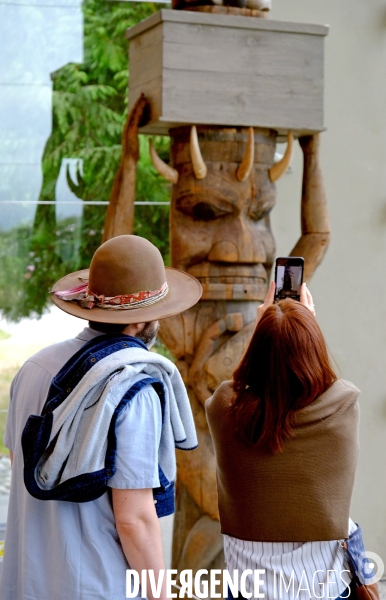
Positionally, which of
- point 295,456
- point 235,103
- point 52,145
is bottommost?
point 295,456

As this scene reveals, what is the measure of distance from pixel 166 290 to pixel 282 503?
61 cm

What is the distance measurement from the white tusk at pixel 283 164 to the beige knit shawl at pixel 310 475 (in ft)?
6.29

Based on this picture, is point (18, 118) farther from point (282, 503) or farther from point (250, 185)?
point (282, 503)

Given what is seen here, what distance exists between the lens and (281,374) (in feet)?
6.68

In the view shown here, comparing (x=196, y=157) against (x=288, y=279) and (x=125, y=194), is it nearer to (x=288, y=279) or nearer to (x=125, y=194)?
(x=125, y=194)

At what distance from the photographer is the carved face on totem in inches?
147

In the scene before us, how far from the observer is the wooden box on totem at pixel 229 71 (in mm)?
3572

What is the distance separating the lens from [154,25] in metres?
3.64

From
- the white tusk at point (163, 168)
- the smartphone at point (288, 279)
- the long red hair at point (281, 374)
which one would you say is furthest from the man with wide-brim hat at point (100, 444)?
the white tusk at point (163, 168)

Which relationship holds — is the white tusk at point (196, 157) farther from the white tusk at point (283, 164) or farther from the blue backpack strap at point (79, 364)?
the blue backpack strap at point (79, 364)

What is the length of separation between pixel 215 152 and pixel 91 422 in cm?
220

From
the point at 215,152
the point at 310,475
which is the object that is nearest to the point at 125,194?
the point at 215,152

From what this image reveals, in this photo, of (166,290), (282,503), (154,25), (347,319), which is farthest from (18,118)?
(282,503)

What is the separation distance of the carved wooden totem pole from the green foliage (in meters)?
1.11
